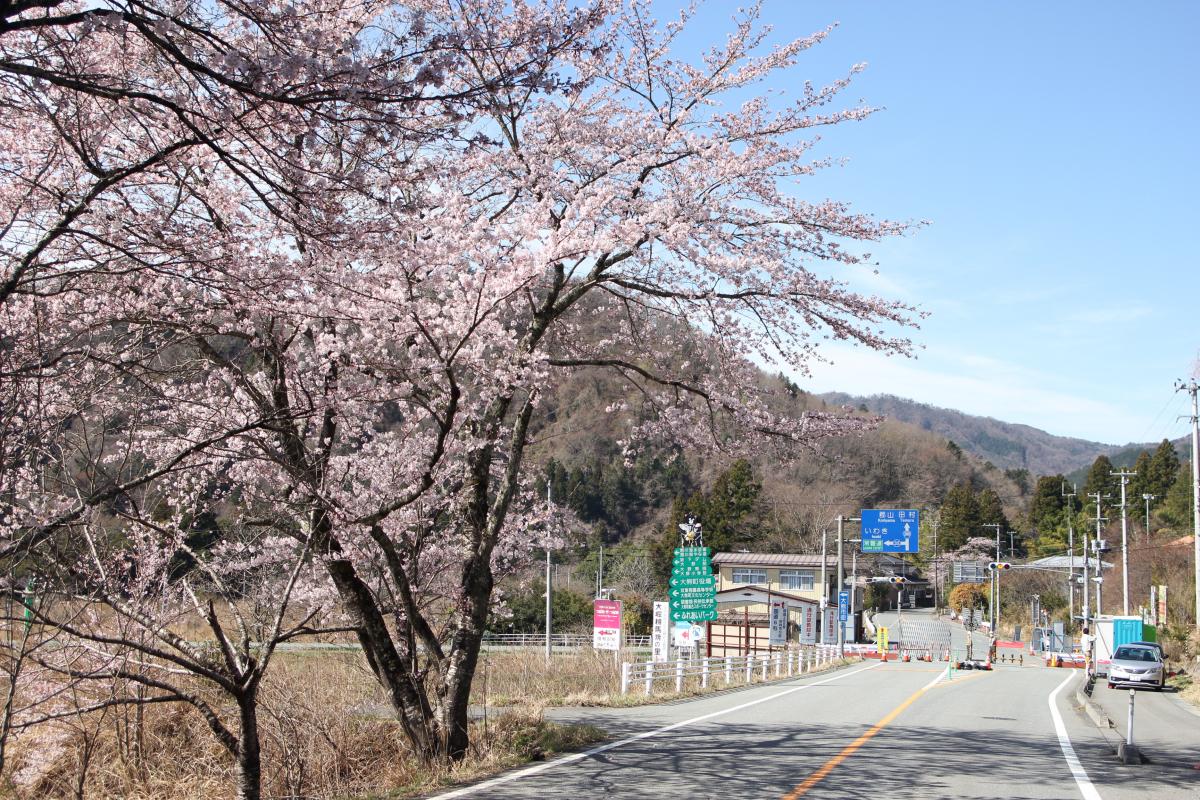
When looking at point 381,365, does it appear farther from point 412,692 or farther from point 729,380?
point 729,380

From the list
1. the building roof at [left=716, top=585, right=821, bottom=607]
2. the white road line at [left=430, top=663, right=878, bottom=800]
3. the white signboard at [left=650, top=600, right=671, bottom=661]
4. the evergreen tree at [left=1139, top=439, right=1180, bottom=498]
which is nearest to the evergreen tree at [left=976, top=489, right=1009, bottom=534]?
the evergreen tree at [left=1139, top=439, right=1180, bottom=498]

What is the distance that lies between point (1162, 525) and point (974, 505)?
770 inches

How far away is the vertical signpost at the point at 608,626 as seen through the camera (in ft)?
78.1

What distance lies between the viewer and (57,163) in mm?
6711

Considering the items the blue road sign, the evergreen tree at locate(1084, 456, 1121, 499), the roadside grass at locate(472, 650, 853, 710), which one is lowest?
the roadside grass at locate(472, 650, 853, 710)

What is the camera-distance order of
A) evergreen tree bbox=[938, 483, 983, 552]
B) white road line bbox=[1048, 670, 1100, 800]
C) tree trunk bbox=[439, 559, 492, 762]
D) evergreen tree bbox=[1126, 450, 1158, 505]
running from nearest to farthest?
white road line bbox=[1048, 670, 1100, 800]
tree trunk bbox=[439, 559, 492, 762]
evergreen tree bbox=[1126, 450, 1158, 505]
evergreen tree bbox=[938, 483, 983, 552]

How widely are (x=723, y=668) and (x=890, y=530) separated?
21.2 meters

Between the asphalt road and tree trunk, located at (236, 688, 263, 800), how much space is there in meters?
1.63

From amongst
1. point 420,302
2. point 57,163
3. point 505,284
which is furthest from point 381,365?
point 57,163

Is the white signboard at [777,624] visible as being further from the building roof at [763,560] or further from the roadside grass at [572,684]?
the building roof at [763,560]

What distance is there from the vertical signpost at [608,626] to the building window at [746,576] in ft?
160

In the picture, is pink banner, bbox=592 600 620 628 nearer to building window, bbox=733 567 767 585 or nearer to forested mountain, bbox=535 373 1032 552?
forested mountain, bbox=535 373 1032 552

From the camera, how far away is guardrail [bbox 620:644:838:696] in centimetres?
2050

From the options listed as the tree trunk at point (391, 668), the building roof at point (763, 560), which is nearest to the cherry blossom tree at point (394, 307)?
the tree trunk at point (391, 668)
